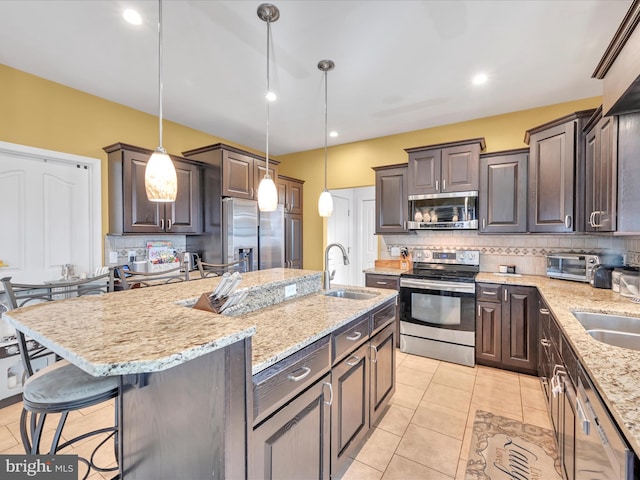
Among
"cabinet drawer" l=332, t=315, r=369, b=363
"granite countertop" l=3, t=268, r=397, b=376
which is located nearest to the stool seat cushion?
"granite countertop" l=3, t=268, r=397, b=376

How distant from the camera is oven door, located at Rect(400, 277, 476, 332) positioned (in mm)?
3111

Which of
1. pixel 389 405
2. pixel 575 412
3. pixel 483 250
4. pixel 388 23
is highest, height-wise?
pixel 388 23

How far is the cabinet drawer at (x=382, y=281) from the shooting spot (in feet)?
11.6

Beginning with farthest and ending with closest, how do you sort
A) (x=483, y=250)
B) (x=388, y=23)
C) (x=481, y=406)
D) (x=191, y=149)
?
(x=191, y=149) < (x=483, y=250) < (x=481, y=406) < (x=388, y=23)

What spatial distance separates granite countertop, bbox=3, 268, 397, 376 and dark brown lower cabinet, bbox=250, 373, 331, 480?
0.25m

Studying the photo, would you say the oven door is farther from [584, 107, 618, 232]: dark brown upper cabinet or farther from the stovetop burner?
[584, 107, 618, 232]: dark brown upper cabinet

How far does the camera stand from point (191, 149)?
4164 mm

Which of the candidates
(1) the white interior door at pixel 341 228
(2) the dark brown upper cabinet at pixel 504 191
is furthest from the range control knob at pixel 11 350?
(2) the dark brown upper cabinet at pixel 504 191

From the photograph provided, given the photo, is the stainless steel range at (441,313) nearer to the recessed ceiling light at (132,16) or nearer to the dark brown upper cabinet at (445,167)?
the dark brown upper cabinet at (445,167)

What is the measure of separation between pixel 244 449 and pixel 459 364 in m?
2.94

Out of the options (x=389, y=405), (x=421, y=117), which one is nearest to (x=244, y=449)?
(x=389, y=405)

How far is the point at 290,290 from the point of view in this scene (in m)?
2.09

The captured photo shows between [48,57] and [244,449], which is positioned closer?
[244,449]

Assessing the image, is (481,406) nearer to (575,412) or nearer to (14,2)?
(575,412)
